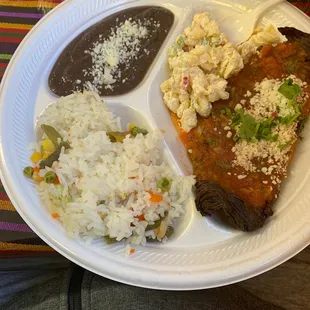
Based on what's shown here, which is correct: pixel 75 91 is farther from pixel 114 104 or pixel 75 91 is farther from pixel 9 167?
pixel 9 167

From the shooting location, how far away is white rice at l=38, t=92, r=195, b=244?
160 cm

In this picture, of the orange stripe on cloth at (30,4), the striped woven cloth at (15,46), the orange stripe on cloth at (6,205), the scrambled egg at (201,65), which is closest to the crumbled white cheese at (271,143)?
the scrambled egg at (201,65)

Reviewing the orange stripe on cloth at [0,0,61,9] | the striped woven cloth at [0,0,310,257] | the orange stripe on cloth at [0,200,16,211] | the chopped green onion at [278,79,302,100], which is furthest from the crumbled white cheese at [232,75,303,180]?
the orange stripe on cloth at [0,0,61,9]

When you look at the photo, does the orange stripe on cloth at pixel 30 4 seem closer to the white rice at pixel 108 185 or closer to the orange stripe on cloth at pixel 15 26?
the orange stripe on cloth at pixel 15 26

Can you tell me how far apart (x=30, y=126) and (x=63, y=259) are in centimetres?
62

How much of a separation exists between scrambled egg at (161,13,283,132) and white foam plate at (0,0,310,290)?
0.08m

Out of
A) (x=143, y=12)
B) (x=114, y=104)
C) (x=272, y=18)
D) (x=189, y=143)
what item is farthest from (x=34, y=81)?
(x=272, y=18)

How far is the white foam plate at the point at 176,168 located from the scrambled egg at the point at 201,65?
0.08m

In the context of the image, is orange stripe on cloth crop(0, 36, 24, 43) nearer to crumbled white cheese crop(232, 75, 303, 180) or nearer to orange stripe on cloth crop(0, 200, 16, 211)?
orange stripe on cloth crop(0, 200, 16, 211)

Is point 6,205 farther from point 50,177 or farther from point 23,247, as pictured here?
point 50,177

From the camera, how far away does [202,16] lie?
6.75 ft

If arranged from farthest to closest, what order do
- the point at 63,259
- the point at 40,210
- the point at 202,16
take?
1. the point at 202,16
2. the point at 63,259
3. the point at 40,210

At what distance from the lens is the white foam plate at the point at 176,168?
153cm

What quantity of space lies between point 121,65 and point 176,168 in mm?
590
